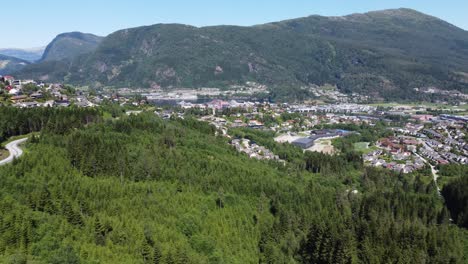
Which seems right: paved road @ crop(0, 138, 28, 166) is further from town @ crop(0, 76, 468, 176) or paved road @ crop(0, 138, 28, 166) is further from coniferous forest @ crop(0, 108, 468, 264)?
town @ crop(0, 76, 468, 176)

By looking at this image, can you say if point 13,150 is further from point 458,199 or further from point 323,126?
point 323,126

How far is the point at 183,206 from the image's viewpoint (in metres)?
46.3

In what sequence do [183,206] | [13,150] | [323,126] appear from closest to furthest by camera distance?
[183,206], [13,150], [323,126]

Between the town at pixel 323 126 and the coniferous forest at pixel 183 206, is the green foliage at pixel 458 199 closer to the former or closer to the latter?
the coniferous forest at pixel 183 206

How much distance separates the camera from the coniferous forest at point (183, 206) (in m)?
32.3

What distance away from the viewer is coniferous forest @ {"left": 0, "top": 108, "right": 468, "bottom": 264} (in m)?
32.3

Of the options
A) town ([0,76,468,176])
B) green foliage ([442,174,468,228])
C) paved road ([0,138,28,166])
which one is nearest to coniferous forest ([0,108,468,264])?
green foliage ([442,174,468,228])

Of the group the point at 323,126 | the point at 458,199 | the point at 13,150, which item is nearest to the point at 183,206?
the point at 13,150

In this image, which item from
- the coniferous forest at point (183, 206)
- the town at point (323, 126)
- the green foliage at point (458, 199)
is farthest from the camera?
the town at point (323, 126)

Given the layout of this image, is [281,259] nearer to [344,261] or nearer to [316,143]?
[344,261]

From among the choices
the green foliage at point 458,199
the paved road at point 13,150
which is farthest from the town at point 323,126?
the paved road at point 13,150

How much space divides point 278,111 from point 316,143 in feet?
159

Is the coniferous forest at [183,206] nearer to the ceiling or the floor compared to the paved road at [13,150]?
nearer to the floor

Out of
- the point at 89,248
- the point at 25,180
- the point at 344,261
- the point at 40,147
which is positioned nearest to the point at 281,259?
the point at 344,261
